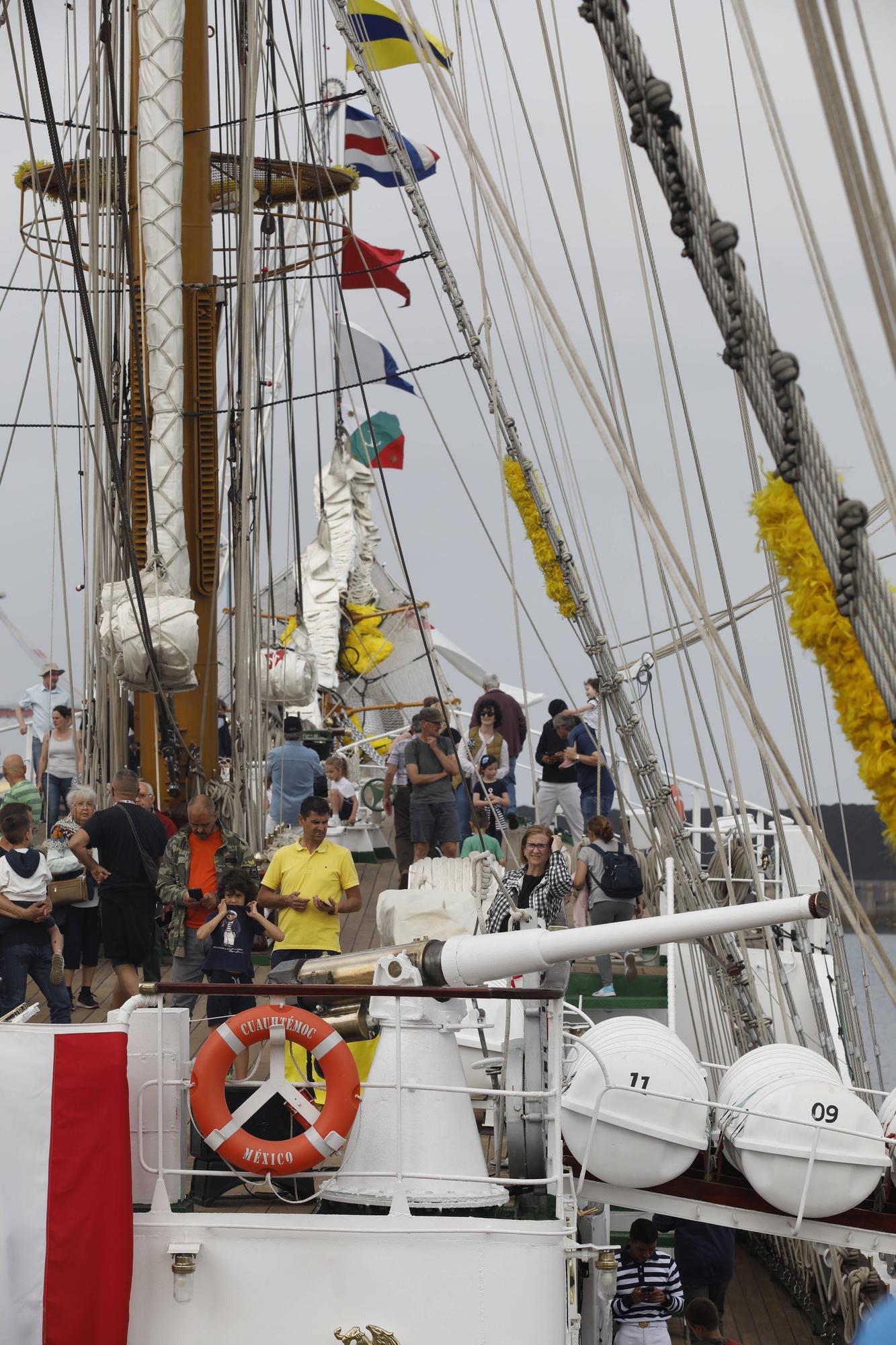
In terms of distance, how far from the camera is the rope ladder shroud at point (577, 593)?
10.8 meters

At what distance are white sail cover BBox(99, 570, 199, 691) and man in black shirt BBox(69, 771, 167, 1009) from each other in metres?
1.49

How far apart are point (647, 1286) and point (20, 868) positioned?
387 centimetres

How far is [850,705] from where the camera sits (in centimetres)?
411

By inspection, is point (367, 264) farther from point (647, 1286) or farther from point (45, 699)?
point (647, 1286)

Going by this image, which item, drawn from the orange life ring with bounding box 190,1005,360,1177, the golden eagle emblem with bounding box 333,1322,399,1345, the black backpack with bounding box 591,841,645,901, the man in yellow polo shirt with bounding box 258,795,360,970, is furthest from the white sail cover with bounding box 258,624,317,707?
the golden eagle emblem with bounding box 333,1322,399,1345

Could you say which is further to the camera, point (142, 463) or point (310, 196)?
point (310, 196)

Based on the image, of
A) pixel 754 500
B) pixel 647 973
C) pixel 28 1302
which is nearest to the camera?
pixel 754 500

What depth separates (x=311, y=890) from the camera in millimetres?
8203

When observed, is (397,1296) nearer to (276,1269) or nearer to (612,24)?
(276,1269)

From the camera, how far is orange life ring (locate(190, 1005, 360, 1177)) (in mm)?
5863

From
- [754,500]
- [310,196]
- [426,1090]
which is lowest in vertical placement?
[426,1090]

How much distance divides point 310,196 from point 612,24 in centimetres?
1078

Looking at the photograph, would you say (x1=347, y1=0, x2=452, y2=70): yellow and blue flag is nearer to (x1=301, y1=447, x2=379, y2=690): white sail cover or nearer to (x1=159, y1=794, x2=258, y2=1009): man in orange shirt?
(x1=159, y1=794, x2=258, y2=1009): man in orange shirt

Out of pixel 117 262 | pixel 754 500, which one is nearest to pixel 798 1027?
pixel 754 500
